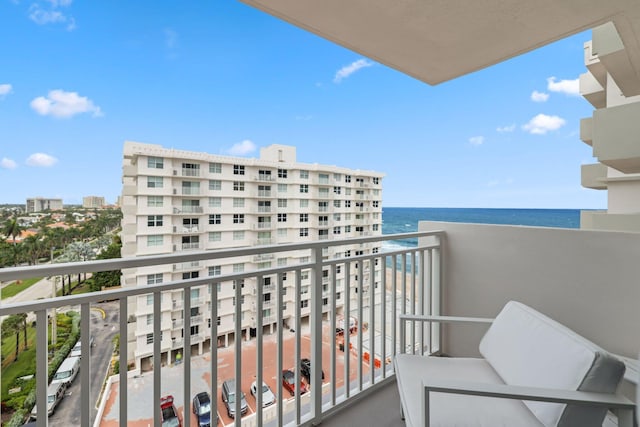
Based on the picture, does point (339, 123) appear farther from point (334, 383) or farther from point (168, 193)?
point (334, 383)

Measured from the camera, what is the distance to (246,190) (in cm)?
1403

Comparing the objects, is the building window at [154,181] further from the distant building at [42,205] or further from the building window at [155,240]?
the distant building at [42,205]

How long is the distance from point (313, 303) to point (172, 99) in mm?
19701

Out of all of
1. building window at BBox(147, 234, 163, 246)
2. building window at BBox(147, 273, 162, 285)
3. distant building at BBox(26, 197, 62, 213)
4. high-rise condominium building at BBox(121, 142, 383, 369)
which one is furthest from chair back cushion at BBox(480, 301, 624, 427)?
building window at BBox(147, 234, 163, 246)

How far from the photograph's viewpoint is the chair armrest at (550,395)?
3.56ft

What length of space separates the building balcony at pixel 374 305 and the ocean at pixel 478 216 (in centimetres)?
1798

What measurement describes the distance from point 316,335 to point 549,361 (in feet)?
3.59

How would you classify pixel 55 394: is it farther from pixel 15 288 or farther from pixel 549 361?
pixel 549 361

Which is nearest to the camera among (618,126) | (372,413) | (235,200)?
(372,413)

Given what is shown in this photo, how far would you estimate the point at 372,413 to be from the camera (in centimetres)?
188

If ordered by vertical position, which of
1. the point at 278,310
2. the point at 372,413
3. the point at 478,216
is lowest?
the point at 372,413

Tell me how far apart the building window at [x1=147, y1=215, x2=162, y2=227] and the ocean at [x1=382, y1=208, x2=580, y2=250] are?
1355 centimetres

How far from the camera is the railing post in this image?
1.76 m

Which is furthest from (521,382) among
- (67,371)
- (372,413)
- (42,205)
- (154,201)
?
(154,201)
